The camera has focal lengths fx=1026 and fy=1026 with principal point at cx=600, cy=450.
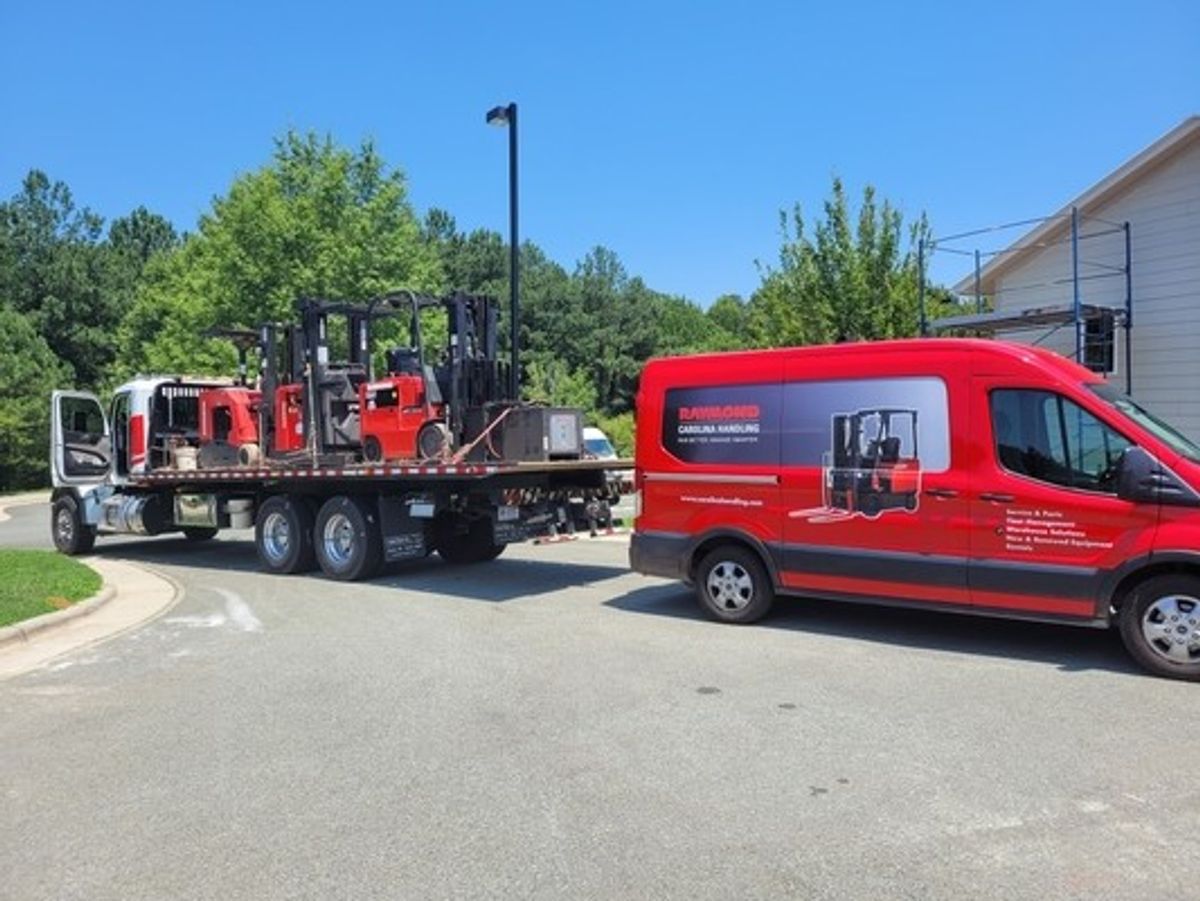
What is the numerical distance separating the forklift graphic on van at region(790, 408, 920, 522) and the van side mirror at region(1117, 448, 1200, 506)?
5.03 feet

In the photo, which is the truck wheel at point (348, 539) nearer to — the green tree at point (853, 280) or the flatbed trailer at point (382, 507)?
the flatbed trailer at point (382, 507)

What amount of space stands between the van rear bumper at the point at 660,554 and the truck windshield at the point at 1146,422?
12.2 feet

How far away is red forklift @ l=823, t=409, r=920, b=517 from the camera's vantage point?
8.28 m

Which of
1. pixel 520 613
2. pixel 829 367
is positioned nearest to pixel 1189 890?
pixel 829 367

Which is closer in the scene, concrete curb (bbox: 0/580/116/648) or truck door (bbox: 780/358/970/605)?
truck door (bbox: 780/358/970/605)

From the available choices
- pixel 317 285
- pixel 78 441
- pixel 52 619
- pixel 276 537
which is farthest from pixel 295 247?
pixel 52 619

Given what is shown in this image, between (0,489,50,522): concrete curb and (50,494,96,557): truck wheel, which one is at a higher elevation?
(50,494,96,557): truck wheel

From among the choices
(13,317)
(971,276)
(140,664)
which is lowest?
(140,664)

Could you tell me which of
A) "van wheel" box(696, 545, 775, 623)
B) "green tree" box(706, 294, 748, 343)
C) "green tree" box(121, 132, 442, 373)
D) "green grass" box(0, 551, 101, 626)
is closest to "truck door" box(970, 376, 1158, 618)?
"van wheel" box(696, 545, 775, 623)

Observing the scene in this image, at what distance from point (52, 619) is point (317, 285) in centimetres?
2730

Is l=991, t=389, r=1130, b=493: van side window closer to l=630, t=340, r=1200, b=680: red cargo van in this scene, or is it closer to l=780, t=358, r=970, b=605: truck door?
l=630, t=340, r=1200, b=680: red cargo van

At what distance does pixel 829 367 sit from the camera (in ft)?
28.5

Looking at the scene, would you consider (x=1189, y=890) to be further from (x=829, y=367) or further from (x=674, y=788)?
(x=829, y=367)

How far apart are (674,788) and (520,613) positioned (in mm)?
5320
